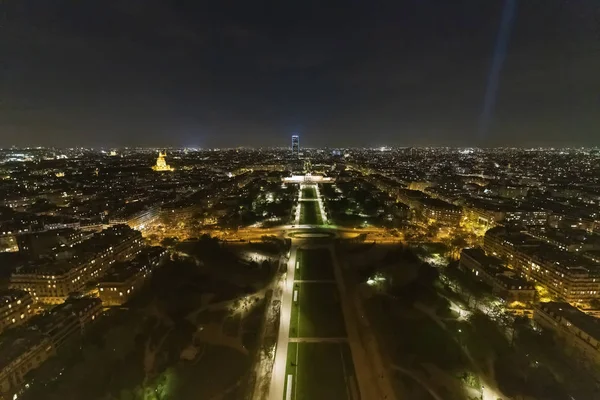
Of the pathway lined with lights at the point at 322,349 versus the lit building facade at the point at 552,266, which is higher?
the lit building facade at the point at 552,266

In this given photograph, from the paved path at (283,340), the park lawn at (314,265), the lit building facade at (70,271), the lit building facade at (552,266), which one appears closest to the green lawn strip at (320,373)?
the paved path at (283,340)

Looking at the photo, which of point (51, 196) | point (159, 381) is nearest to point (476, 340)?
point (159, 381)

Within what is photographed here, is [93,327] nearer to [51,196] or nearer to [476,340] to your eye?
[476,340]

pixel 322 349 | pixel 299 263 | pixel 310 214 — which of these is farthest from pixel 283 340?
pixel 310 214

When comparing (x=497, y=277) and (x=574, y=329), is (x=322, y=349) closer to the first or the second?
(x=574, y=329)

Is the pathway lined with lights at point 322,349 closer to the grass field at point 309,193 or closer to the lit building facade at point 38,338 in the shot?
the lit building facade at point 38,338

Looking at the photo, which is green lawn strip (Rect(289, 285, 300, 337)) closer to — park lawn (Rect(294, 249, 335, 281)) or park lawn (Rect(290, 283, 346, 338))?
park lawn (Rect(290, 283, 346, 338))
